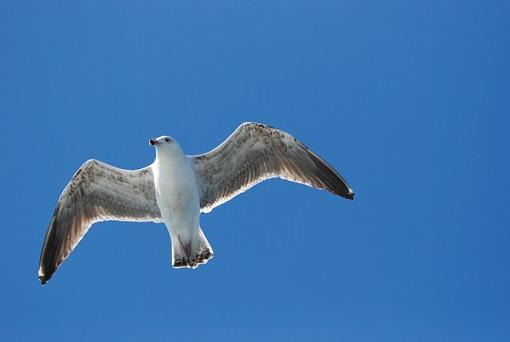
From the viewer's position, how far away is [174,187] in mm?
10062

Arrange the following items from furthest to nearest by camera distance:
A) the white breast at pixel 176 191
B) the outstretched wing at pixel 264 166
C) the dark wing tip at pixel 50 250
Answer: the dark wing tip at pixel 50 250, the outstretched wing at pixel 264 166, the white breast at pixel 176 191

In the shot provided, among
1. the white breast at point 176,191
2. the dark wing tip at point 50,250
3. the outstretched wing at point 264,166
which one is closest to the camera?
the white breast at point 176,191

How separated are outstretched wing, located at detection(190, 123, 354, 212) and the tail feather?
92 centimetres

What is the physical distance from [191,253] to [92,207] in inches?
74.5

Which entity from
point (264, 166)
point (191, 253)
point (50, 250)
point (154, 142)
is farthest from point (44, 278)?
point (264, 166)

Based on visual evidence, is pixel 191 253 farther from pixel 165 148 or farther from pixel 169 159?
pixel 165 148

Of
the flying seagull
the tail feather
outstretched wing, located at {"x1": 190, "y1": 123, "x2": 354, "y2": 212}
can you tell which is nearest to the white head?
the flying seagull

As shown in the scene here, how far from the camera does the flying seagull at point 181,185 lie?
1011cm

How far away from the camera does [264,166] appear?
10.5m

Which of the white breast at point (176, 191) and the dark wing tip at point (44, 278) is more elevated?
the white breast at point (176, 191)

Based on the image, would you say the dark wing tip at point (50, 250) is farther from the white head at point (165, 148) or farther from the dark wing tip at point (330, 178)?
the dark wing tip at point (330, 178)

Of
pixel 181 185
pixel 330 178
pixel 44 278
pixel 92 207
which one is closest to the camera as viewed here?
pixel 181 185

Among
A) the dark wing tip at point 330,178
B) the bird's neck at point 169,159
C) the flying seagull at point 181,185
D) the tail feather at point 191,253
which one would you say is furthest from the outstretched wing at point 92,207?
the dark wing tip at point 330,178

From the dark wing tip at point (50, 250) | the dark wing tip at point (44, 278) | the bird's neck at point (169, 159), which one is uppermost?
the bird's neck at point (169, 159)
